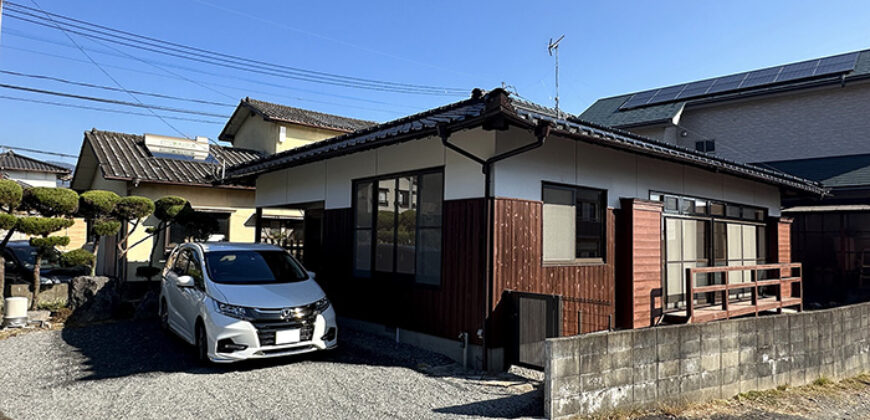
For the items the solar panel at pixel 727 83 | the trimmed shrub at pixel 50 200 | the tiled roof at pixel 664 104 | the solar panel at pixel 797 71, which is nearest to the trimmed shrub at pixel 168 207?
the trimmed shrub at pixel 50 200

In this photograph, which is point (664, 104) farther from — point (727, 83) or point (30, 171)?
point (30, 171)

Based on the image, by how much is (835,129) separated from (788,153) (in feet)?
4.42

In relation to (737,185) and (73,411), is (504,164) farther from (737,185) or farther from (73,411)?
(737,185)

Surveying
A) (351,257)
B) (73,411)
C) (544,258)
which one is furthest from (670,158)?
(73,411)

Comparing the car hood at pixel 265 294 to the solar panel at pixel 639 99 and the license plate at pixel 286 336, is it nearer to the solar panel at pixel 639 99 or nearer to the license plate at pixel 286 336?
A: the license plate at pixel 286 336

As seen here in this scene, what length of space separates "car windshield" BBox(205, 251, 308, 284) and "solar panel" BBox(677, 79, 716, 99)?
624 inches

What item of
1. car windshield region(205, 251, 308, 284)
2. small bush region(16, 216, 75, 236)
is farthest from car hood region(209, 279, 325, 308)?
small bush region(16, 216, 75, 236)

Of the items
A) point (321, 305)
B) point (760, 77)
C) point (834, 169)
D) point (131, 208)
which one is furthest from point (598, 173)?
point (760, 77)

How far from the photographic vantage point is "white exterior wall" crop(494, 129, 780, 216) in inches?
241

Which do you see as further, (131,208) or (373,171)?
(131,208)

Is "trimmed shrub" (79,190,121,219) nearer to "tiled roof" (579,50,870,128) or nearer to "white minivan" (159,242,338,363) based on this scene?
"white minivan" (159,242,338,363)

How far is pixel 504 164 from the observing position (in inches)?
235

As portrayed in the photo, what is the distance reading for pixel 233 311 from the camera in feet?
18.6

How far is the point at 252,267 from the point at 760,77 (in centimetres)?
1770
